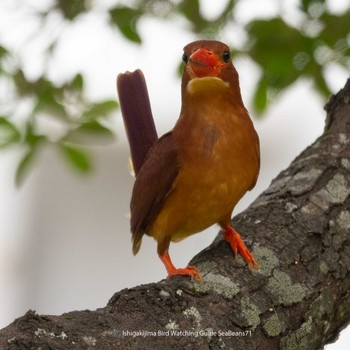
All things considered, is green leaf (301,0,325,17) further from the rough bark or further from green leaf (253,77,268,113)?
the rough bark

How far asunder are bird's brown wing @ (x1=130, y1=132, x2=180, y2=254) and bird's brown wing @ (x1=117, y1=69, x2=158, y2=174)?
12.6 inches

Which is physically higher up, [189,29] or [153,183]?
[189,29]

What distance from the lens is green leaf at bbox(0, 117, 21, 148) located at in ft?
12.8

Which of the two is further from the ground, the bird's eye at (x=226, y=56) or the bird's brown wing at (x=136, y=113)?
the bird's brown wing at (x=136, y=113)

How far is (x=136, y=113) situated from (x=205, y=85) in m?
0.71

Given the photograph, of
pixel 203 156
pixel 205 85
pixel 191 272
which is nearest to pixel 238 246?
pixel 191 272

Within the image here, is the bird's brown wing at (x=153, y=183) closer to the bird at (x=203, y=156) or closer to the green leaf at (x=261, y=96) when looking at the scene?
the bird at (x=203, y=156)

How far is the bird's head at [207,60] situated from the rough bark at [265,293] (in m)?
0.50

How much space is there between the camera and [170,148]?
12.0 feet

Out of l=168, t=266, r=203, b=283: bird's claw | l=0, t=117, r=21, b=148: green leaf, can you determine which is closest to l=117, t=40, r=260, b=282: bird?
l=168, t=266, r=203, b=283: bird's claw

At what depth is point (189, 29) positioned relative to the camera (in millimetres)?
4113

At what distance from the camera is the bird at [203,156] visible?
3.56m

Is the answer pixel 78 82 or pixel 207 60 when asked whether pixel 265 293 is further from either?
pixel 78 82

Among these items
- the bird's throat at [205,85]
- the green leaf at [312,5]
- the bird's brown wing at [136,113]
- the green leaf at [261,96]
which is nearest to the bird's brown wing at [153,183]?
the bird's throat at [205,85]
